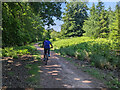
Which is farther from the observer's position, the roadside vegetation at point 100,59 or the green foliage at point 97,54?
the green foliage at point 97,54

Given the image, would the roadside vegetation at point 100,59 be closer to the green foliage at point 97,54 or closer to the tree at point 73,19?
the green foliage at point 97,54

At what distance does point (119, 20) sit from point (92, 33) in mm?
13824

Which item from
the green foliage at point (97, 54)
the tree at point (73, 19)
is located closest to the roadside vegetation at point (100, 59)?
the green foliage at point (97, 54)

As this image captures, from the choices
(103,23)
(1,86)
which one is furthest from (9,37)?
(103,23)

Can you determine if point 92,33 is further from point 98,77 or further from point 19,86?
point 19,86

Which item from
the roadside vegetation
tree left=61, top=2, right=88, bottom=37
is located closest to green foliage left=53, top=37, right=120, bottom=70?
the roadside vegetation

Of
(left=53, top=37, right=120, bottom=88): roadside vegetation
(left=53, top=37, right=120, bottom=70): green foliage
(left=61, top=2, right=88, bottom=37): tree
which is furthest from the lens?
(left=61, top=2, right=88, bottom=37): tree

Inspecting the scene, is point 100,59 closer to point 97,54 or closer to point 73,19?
point 97,54

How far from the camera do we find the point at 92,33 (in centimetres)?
3931

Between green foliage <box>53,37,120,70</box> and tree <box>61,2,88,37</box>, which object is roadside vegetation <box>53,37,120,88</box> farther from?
tree <box>61,2,88,37</box>

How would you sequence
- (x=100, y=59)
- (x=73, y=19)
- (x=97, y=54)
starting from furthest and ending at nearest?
1. (x=73, y=19)
2. (x=97, y=54)
3. (x=100, y=59)

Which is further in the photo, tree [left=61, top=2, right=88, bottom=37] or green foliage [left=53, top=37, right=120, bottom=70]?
tree [left=61, top=2, right=88, bottom=37]

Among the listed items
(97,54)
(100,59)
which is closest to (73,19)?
(97,54)

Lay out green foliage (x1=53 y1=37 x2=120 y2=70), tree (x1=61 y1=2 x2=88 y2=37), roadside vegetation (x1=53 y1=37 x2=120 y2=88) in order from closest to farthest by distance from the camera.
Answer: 1. roadside vegetation (x1=53 y1=37 x2=120 y2=88)
2. green foliage (x1=53 y1=37 x2=120 y2=70)
3. tree (x1=61 y1=2 x2=88 y2=37)
